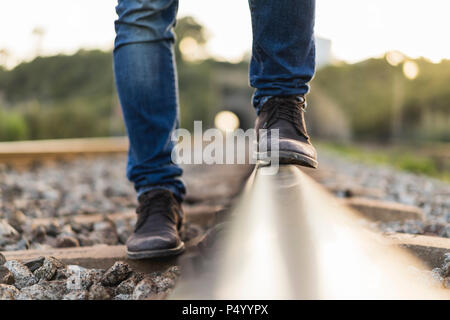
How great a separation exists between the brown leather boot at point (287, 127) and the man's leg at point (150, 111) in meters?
0.36

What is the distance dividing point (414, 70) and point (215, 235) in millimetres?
12329

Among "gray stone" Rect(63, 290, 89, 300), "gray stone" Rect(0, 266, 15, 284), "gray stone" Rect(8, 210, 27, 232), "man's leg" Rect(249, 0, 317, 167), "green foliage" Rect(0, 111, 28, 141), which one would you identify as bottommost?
"gray stone" Rect(63, 290, 89, 300)

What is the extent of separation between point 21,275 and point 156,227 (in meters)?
0.44

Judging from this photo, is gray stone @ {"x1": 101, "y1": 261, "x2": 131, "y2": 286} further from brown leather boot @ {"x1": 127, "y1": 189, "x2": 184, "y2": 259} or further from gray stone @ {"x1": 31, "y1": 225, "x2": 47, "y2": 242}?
gray stone @ {"x1": 31, "y1": 225, "x2": 47, "y2": 242}

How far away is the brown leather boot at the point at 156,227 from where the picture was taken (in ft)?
4.41

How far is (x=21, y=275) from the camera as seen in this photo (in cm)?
113

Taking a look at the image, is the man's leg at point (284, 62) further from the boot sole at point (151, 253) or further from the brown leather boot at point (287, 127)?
the boot sole at point (151, 253)

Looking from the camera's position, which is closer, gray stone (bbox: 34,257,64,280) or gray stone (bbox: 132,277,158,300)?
gray stone (bbox: 132,277,158,300)

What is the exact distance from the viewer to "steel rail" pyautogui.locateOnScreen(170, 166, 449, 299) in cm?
93

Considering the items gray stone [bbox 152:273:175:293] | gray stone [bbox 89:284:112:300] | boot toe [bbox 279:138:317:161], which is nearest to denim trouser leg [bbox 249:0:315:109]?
boot toe [bbox 279:138:317:161]

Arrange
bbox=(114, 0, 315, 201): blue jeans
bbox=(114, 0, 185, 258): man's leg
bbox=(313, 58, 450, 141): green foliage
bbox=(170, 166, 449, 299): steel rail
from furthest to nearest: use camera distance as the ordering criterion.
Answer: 1. bbox=(313, 58, 450, 141): green foliage
2. bbox=(114, 0, 185, 258): man's leg
3. bbox=(114, 0, 315, 201): blue jeans
4. bbox=(170, 166, 449, 299): steel rail

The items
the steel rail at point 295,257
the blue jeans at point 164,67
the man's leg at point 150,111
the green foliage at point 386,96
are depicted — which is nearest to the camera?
the steel rail at point 295,257

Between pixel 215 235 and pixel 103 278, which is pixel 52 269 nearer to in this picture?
pixel 103 278

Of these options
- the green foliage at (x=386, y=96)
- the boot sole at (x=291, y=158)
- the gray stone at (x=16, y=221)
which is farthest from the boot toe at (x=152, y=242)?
the green foliage at (x=386, y=96)
